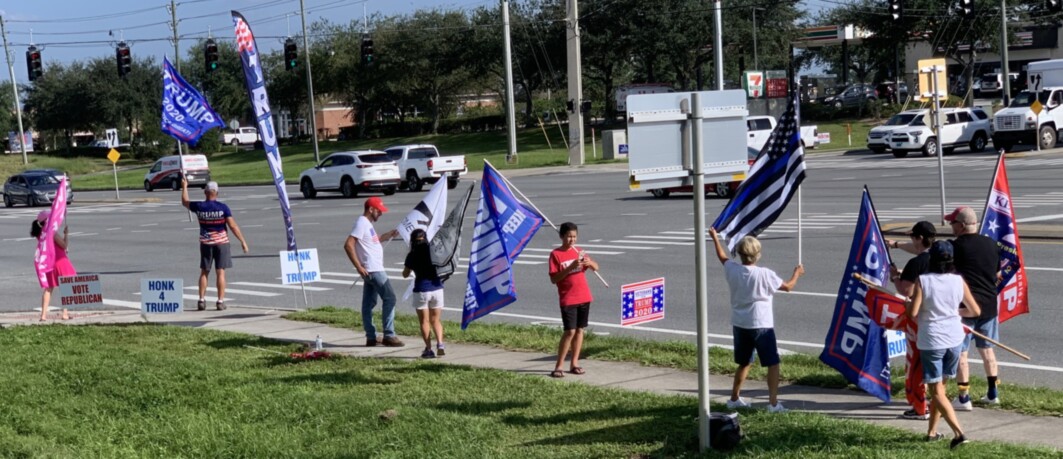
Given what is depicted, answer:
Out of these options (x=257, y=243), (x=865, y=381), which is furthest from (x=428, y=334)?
(x=257, y=243)

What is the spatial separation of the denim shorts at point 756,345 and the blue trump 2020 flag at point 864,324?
760 mm

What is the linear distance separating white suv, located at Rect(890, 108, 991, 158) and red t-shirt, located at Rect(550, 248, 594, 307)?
38.1m

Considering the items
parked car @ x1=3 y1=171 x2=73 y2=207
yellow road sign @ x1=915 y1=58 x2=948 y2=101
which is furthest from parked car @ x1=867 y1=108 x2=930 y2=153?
parked car @ x1=3 y1=171 x2=73 y2=207

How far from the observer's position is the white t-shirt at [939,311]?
780 cm

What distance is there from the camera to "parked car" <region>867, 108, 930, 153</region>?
4672 cm

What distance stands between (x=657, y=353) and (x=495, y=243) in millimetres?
1890

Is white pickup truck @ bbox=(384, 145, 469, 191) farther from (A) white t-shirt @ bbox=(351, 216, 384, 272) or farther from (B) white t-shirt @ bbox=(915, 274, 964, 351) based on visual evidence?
(B) white t-shirt @ bbox=(915, 274, 964, 351)

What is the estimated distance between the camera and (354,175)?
41.9m

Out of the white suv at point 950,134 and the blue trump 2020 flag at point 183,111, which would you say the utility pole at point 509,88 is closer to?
the white suv at point 950,134

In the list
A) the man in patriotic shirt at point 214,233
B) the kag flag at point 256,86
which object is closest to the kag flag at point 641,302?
the kag flag at point 256,86

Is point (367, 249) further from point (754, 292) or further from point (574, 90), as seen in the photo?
point (574, 90)

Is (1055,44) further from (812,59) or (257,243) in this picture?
(257,243)

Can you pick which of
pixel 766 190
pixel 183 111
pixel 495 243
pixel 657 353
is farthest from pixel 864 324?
pixel 183 111

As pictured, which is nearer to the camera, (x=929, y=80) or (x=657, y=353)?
(x=657, y=353)
